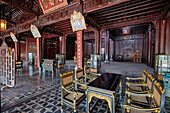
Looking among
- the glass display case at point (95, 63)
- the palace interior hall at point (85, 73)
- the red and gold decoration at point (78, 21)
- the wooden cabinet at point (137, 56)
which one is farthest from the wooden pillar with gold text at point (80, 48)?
the wooden cabinet at point (137, 56)

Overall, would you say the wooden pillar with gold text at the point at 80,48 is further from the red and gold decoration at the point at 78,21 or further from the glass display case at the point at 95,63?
the glass display case at the point at 95,63

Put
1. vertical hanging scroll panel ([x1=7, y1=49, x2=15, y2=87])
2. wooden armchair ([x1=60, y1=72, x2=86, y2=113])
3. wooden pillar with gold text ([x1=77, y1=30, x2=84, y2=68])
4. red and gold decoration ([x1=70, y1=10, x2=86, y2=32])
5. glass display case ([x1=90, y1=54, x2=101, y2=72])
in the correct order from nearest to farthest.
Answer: wooden armchair ([x1=60, y1=72, x2=86, y2=113]) → vertical hanging scroll panel ([x1=7, y1=49, x2=15, y2=87]) → red and gold decoration ([x1=70, y1=10, x2=86, y2=32]) → wooden pillar with gold text ([x1=77, y1=30, x2=84, y2=68]) → glass display case ([x1=90, y1=54, x2=101, y2=72])

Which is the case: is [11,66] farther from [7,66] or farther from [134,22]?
[134,22]

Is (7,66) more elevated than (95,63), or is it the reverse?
(7,66)

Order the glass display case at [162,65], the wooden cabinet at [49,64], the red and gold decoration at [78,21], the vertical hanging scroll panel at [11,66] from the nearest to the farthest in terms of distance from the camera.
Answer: the vertical hanging scroll panel at [11,66], the glass display case at [162,65], the red and gold decoration at [78,21], the wooden cabinet at [49,64]

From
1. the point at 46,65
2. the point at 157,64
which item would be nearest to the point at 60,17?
the point at 46,65

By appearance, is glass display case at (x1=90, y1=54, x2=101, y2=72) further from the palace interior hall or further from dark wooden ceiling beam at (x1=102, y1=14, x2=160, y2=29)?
dark wooden ceiling beam at (x1=102, y1=14, x2=160, y2=29)

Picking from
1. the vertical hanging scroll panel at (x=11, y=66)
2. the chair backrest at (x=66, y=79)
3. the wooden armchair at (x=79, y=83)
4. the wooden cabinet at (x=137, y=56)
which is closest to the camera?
the chair backrest at (x=66, y=79)

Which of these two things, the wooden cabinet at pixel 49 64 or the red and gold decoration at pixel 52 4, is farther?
the wooden cabinet at pixel 49 64

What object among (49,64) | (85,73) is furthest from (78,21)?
(49,64)

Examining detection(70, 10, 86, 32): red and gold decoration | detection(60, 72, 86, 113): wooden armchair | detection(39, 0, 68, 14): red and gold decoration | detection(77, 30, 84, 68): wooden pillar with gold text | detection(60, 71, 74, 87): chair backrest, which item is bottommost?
detection(60, 72, 86, 113): wooden armchair

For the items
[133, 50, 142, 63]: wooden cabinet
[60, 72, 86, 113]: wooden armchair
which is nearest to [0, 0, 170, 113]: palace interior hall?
[60, 72, 86, 113]: wooden armchair

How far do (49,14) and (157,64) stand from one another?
25.4ft

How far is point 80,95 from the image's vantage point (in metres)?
1.86
